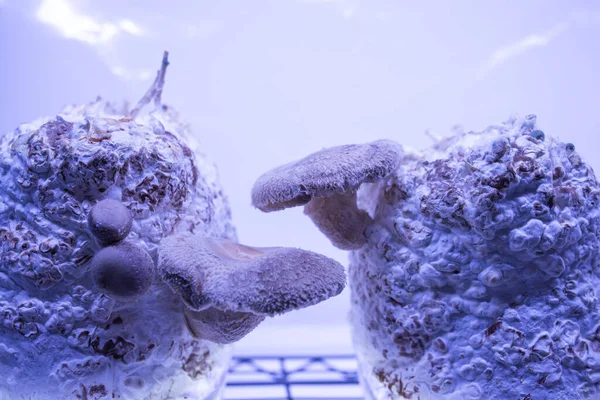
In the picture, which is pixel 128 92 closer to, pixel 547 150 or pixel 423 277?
pixel 423 277

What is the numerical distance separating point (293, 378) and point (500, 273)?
3.50 feet

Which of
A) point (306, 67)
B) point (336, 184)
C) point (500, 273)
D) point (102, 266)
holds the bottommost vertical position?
point (500, 273)

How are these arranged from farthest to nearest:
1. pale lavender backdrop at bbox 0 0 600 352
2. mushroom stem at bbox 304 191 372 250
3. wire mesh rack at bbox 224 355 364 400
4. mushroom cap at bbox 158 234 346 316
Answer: pale lavender backdrop at bbox 0 0 600 352 → wire mesh rack at bbox 224 355 364 400 → mushroom stem at bbox 304 191 372 250 → mushroom cap at bbox 158 234 346 316

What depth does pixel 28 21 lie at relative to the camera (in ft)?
6.57

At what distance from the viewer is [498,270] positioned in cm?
116

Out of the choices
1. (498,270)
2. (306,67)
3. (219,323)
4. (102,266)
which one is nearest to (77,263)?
(102,266)

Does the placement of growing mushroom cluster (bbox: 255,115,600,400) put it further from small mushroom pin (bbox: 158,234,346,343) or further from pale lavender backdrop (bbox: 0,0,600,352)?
pale lavender backdrop (bbox: 0,0,600,352)

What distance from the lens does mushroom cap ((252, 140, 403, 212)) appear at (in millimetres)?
1156

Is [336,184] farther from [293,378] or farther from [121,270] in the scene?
[293,378]

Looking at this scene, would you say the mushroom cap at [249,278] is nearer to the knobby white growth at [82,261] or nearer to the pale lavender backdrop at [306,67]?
the knobby white growth at [82,261]

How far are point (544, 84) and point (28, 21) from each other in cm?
225

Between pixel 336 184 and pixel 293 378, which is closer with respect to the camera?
pixel 336 184

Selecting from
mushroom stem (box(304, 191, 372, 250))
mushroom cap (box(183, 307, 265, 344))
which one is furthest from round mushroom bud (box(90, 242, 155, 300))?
mushroom stem (box(304, 191, 372, 250))

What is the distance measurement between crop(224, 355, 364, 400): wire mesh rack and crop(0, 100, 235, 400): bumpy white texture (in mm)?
598
